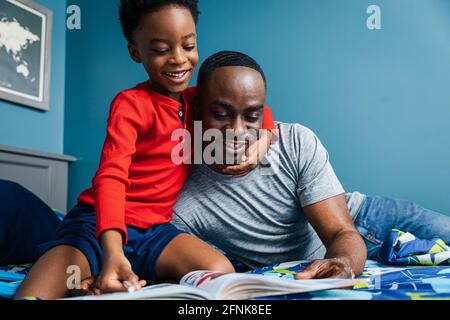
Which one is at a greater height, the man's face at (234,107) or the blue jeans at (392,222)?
the man's face at (234,107)

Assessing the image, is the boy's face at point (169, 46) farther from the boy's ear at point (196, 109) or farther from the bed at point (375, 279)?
the bed at point (375, 279)

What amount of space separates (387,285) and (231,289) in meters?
0.40

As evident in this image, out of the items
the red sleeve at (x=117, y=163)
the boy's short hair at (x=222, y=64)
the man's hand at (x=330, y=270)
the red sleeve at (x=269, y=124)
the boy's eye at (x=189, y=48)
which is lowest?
the man's hand at (x=330, y=270)

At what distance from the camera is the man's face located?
1.13 metres

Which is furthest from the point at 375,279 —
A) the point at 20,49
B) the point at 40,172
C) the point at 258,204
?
the point at 20,49

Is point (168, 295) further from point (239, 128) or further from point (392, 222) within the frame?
point (392, 222)

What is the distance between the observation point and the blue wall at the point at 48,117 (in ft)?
7.56

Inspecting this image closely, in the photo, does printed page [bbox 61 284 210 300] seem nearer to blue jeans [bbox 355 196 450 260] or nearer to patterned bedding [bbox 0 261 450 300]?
patterned bedding [bbox 0 261 450 300]

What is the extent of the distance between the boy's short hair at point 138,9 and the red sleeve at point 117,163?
20 cm

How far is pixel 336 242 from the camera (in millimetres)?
1072

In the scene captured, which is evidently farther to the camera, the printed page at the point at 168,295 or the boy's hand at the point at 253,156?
the boy's hand at the point at 253,156

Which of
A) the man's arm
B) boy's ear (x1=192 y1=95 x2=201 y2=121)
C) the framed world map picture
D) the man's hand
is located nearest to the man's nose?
boy's ear (x1=192 y1=95 x2=201 y2=121)

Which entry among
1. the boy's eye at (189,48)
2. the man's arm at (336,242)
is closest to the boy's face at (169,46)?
the boy's eye at (189,48)
